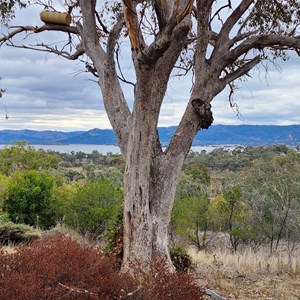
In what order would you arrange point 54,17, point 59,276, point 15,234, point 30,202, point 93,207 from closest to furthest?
1. point 59,276
2. point 54,17
3. point 15,234
4. point 93,207
5. point 30,202

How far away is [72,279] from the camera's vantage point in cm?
348

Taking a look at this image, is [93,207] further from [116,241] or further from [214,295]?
[214,295]

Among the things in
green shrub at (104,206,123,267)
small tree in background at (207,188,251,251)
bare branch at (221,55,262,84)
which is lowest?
small tree in background at (207,188,251,251)

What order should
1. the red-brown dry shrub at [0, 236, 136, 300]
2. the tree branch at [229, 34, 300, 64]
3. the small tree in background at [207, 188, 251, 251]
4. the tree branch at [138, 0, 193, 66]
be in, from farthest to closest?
1. the small tree in background at [207, 188, 251, 251]
2. the tree branch at [229, 34, 300, 64]
3. the tree branch at [138, 0, 193, 66]
4. the red-brown dry shrub at [0, 236, 136, 300]

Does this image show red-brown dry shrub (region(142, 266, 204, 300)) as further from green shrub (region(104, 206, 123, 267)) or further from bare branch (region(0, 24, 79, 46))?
bare branch (region(0, 24, 79, 46))

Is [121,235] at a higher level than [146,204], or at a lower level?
lower

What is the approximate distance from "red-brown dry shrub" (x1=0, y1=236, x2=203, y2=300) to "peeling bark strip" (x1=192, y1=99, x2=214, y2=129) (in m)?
2.68

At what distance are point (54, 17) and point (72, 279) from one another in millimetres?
4813

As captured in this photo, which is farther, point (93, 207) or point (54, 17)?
point (93, 207)

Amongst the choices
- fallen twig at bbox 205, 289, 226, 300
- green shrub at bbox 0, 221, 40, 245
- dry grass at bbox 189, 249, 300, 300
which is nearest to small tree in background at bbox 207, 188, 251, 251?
dry grass at bbox 189, 249, 300, 300

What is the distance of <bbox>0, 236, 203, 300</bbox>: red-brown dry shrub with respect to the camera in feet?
10.4

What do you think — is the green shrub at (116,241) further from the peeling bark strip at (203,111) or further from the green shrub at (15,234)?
the green shrub at (15,234)

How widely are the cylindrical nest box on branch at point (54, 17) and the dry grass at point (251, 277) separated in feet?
15.4

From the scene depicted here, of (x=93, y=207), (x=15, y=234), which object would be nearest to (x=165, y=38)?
(x=15, y=234)
